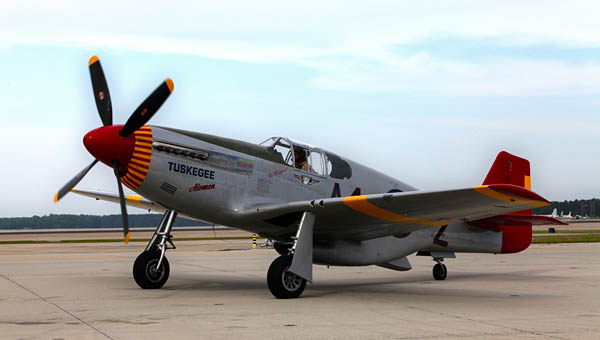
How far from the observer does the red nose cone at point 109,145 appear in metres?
10.0

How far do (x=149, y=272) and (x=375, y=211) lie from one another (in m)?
4.24

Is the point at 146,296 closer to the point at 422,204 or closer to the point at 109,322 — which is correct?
the point at 109,322

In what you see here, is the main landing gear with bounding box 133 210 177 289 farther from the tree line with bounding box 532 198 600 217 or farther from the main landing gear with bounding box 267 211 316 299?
the tree line with bounding box 532 198 600 217

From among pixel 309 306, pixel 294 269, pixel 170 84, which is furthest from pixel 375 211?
pixel 170 84

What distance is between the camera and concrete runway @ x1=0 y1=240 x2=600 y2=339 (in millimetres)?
6996

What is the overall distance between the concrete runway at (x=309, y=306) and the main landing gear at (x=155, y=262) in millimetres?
277

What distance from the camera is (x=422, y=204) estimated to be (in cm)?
1024

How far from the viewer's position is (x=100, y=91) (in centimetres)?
1103

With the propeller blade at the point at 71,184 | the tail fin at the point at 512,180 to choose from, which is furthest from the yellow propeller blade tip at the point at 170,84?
the tail fin at the point at 512,180

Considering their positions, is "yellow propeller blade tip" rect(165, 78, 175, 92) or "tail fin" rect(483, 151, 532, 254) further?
"tail fin" rect(483, 151, 532, 254)

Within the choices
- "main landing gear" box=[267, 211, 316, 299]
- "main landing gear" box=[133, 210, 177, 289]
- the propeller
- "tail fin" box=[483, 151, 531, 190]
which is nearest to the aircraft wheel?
"tail fin" box=[483, 151, 531, 190]

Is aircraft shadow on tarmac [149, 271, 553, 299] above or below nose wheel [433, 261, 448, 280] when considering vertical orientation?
below

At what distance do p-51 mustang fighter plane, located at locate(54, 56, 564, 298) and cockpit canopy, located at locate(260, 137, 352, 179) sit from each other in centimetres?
2

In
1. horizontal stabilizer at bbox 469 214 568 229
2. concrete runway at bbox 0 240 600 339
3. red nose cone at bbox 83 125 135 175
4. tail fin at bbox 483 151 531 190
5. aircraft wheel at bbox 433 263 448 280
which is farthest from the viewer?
tail fin at bbox 483 151 531 190
